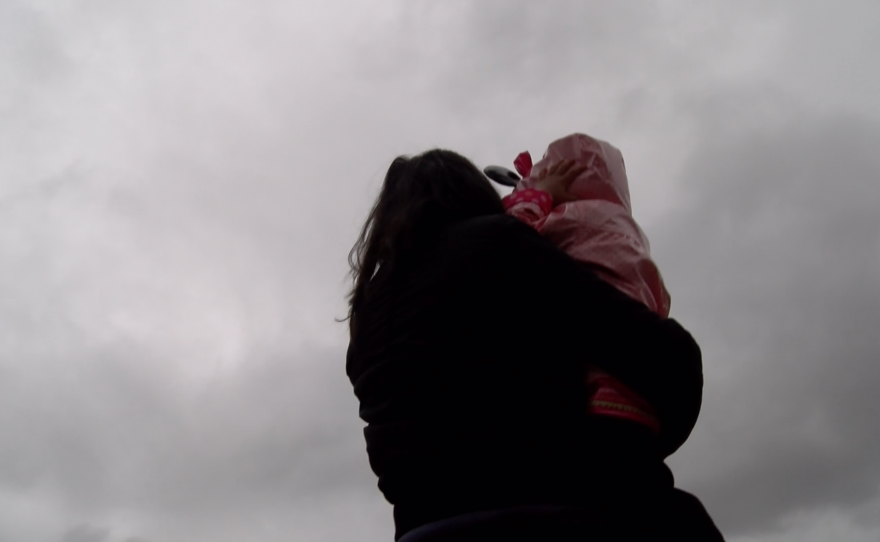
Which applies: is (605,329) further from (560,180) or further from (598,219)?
(560,180)

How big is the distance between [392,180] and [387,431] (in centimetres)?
115

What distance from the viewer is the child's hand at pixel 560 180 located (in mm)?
2711

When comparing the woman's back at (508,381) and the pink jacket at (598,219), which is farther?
the pink jacket at (598,219)

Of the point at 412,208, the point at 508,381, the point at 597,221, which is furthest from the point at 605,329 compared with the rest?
the point at 412,208

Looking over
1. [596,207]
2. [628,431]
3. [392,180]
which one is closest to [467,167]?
[392,180]

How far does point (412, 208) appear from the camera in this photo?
255 centimetres

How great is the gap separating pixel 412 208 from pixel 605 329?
887 mm

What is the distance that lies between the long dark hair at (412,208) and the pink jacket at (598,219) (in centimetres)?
17

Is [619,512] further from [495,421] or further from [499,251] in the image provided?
[499,251]

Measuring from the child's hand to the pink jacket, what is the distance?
0.09ft

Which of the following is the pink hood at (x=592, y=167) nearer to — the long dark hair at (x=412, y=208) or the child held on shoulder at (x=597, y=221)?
the child held on shoulder at (x=597, y=221)

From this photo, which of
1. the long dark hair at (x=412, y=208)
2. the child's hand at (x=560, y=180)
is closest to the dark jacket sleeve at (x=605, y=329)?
the long dark hair at (x=412, y=208)

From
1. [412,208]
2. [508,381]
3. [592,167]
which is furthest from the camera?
→ [592,167]

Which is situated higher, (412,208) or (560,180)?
(560,180)
